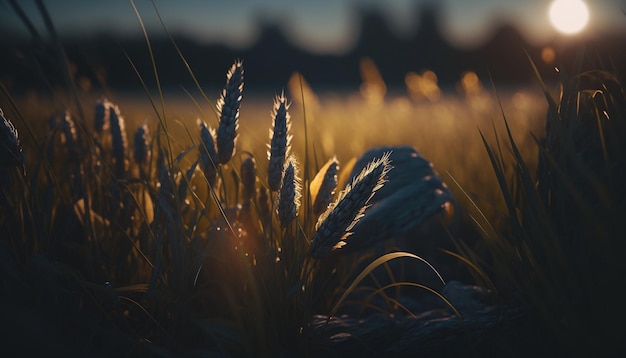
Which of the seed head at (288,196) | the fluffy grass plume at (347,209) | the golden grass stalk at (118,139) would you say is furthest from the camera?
the golden grass stalk at (118,139)

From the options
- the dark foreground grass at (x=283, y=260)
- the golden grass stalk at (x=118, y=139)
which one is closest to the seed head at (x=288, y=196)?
the dark foreground grass at (x=283, y=260)

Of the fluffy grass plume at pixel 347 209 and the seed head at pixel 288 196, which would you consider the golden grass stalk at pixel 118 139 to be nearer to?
the seed head at pixel 288 196

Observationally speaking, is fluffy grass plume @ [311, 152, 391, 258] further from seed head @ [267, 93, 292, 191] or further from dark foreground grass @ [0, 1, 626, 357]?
seed head @ [267, 93, 292, 191]

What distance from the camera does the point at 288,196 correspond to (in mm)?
1214

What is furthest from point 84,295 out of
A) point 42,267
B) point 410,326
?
point 410,326

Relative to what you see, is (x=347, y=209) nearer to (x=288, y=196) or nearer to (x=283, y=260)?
(x=288, y=196)

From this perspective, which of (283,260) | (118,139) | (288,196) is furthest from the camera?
(118,139)

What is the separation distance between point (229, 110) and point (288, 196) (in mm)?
314

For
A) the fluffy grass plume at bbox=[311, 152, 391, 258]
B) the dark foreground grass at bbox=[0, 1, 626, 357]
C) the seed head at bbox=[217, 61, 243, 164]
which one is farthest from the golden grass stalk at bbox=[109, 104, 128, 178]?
the fluffy grass plume at bbox=[311, 152, 391, 258]

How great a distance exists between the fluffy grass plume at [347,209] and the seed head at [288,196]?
9 centimetres

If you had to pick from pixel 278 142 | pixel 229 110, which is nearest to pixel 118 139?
pixel 229 110

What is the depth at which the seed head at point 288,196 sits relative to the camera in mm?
1214

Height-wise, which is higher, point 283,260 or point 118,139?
point 118,139

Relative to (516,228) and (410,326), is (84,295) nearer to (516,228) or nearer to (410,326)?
(410,326)
